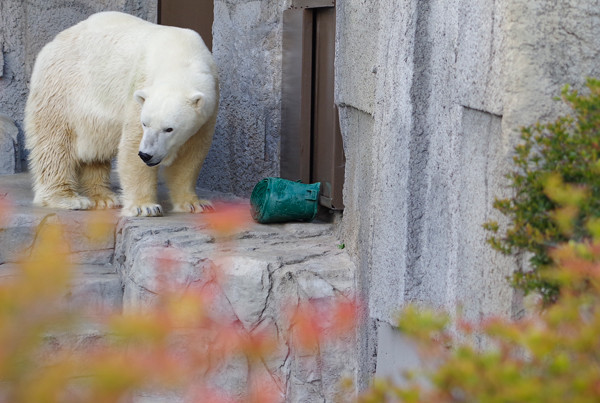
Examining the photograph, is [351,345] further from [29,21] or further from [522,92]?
[29,21]

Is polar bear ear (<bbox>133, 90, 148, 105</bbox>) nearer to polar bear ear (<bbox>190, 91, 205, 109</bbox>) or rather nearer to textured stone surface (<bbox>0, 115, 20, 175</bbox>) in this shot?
polar bear ear (<bbox>190, 91, 205, 109</bbox>)

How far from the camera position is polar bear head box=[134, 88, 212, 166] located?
Result: 4.16 meters

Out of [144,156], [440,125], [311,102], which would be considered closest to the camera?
[440,125]

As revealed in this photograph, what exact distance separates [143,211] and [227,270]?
99cm

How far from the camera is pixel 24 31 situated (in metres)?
6.06

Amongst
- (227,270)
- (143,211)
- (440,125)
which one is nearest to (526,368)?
(440,125)

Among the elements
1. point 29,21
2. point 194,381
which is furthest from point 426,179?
point 29,21

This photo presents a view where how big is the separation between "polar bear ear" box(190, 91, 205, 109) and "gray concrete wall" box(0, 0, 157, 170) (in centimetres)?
218

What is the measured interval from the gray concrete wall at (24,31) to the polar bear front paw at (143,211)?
1753mm

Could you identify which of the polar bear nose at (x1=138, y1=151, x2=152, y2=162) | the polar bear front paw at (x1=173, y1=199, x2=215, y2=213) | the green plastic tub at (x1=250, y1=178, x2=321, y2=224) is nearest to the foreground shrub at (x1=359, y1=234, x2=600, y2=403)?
the green plastic tub at (x1=250, y1=178, x2=321, y2=224)

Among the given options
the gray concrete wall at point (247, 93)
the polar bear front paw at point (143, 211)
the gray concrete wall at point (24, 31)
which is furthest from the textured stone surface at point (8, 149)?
the polar bear front paw at point (143, 211)

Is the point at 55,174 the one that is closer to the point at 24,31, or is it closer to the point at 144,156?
the point at 144,156

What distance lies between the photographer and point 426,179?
2.84 meters

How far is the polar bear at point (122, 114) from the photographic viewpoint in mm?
4250
